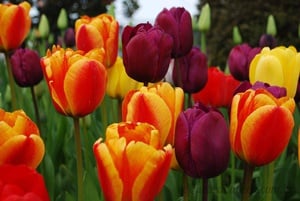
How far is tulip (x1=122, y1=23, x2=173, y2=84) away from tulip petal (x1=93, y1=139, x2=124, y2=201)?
1.39 ft

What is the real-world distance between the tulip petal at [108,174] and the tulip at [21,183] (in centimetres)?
10

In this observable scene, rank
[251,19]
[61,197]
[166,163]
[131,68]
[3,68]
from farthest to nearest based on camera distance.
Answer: [251,19]
[3,68]
[61,197]
[131,68]
[166,163]

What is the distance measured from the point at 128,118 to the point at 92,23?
0.60 metres

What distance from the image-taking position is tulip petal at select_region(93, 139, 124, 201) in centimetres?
89

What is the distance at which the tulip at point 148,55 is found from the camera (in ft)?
4.29

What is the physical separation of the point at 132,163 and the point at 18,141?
0.58ft

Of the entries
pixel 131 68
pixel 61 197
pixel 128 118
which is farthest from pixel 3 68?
pixel 128 118

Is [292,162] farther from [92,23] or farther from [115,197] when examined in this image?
[115,197]

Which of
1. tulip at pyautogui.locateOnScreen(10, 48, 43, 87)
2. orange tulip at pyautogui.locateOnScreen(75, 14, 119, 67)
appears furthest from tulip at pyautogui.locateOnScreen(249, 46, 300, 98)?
tulip at pyautogui.locateOnScreen(10, 48, 43, 87)

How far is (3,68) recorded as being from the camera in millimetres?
3506

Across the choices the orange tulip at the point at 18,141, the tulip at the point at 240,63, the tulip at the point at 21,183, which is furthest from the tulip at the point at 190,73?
the tulip at the point at 21,183

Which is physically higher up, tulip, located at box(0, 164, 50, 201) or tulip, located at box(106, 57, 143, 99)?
tulip, located at box(0, 164, 50, 201)

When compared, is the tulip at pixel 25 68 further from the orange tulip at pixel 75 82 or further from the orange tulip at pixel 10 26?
the orange tulip at pixel 75 82

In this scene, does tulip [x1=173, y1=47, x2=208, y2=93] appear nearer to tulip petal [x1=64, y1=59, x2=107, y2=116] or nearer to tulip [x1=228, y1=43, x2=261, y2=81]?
tulip [x1=228, y1=43, x2=261, y2=81]
